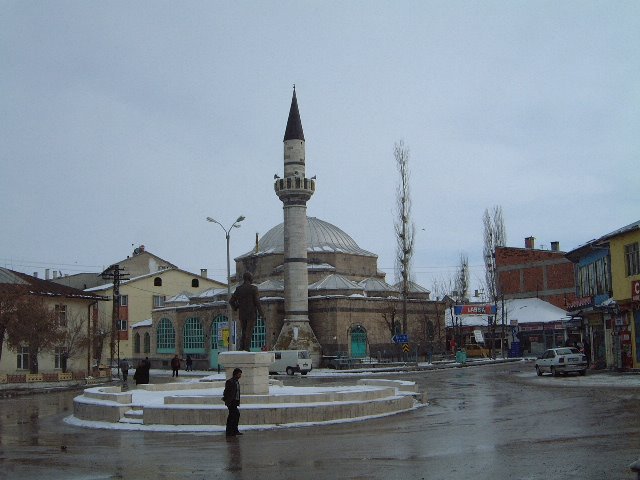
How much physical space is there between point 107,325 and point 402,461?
6047 cm

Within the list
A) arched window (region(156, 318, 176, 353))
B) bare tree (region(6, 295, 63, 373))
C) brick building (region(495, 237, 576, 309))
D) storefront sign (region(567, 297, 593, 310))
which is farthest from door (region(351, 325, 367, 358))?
brick building (region(495, 237, 576, 309))

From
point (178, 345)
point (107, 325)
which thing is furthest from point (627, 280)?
point (107, 325)

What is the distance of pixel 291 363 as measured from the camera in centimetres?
4316

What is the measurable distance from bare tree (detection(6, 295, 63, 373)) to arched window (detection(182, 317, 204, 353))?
1687 cm

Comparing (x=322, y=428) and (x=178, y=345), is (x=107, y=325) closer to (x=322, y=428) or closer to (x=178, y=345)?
(x=178, y=345)

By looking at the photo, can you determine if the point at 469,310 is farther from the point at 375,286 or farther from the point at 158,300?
the point at 158,300

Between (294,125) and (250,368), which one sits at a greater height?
(294,125)

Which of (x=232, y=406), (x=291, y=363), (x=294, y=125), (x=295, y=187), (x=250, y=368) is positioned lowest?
(x=291, y=363)

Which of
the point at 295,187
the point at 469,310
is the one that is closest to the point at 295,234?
the point at 295,187

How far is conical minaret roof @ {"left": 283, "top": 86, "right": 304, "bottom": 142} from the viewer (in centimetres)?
5097

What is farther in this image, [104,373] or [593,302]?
[104,373]

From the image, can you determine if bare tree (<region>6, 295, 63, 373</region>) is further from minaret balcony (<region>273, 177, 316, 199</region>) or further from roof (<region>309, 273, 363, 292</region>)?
roof (<region>309, 273, 363, 292</region>)

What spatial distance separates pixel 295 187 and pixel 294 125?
14.2 feet

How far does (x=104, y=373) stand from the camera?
147 ft
